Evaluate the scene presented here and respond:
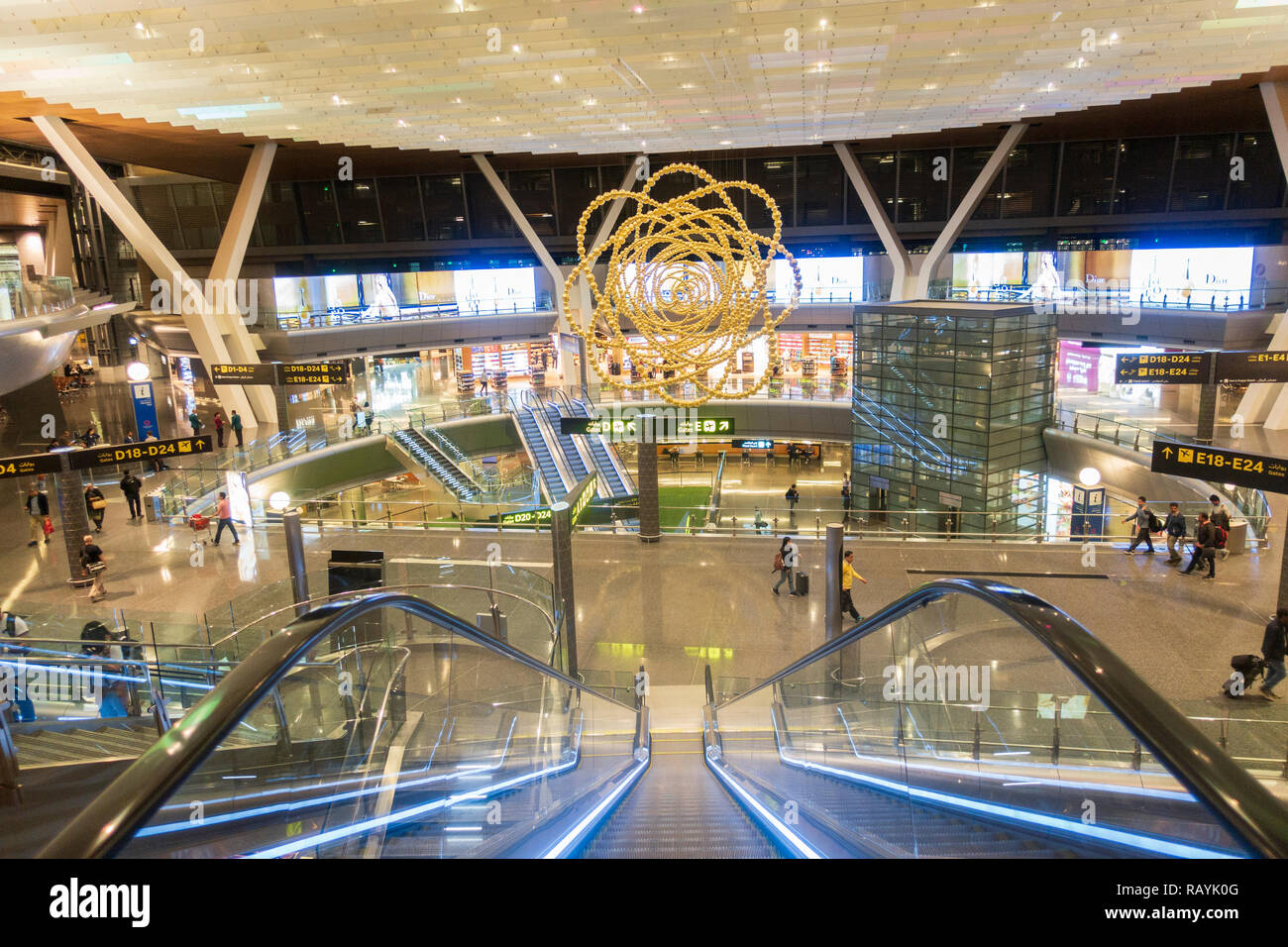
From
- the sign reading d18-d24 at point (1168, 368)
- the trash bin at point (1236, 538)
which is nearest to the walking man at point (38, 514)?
the sign reading d18-d24 at point (1168, 368)

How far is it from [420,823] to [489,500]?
1512cm

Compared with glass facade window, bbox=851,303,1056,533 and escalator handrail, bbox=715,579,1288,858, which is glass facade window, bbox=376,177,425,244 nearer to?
Answer: glass facade window, bbox=851,303,1056,533

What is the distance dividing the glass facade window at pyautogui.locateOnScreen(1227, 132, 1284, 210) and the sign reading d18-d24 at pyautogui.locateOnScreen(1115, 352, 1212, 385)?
925 inches

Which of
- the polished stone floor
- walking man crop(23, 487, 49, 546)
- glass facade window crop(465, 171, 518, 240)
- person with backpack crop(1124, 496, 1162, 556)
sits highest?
glass facade window crop(465, 171, 518, 240)

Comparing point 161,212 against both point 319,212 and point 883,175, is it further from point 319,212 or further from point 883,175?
point 883,175

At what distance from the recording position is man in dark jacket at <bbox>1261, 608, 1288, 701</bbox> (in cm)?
828

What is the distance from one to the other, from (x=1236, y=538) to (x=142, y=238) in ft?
82.5

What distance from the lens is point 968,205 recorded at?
2862 cm

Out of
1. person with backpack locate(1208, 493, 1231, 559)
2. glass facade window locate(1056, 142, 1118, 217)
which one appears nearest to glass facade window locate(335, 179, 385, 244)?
glass facade window locate(1056, 142, 1118, 217)

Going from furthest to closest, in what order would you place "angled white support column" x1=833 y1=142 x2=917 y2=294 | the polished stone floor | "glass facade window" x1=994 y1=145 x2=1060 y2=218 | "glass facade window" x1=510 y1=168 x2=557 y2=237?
"glass facade window" x1=510 y1=168 x2=557 y2=237 < "glass facade window" x1=994 y1=145 x2=1060 y2=218 < "angled white support column" x1=833 y1=142 x2=917 y2=294 < the polished stone floor

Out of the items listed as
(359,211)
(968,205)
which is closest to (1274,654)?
(968,205)

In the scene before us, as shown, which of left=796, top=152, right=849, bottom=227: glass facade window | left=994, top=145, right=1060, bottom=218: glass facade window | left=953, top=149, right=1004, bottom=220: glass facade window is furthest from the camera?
left=796, top=152, right=849, bottom=227: glass facade window

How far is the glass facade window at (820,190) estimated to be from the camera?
34.1 metres

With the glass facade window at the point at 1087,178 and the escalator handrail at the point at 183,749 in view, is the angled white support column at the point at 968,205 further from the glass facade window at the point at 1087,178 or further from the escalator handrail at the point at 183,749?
the escalator handrail at the point at 183,749
